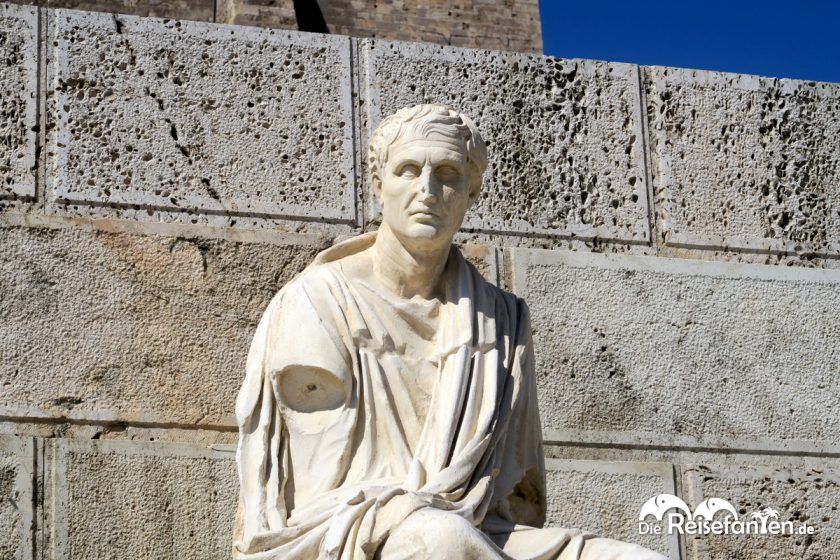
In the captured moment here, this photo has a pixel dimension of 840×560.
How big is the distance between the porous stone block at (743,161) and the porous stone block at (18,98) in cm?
229

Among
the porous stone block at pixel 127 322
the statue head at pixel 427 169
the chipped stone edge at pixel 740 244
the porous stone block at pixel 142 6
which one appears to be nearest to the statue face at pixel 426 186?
the statue head at pixel 427 169

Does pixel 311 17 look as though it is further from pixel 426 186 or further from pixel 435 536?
pixel 435 536

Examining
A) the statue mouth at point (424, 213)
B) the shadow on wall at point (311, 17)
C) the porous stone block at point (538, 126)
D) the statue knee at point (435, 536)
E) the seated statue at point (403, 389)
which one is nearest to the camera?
the statue knee at point (435, 536)

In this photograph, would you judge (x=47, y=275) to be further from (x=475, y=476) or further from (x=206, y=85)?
(x=475, y=476)

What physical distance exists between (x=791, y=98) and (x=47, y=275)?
9.70ft

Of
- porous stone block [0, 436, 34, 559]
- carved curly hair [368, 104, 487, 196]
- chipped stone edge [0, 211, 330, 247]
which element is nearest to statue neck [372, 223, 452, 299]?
carved curly hair [368, 104, 487, 196]

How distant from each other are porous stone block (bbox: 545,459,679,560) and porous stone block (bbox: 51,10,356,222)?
1.18 m

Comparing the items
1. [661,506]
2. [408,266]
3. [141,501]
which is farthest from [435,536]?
[661,506]

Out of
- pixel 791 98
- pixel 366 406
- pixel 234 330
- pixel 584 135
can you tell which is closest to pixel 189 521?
pixel 234 330

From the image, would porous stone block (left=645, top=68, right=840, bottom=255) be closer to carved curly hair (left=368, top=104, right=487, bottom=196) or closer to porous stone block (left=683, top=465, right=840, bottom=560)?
porous stone block (left=683, top=465, right=840, bottom=560)

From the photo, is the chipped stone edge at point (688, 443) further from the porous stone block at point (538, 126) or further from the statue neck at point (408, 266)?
the statue neck at point (408, 266)

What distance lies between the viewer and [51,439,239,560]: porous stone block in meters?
7.46

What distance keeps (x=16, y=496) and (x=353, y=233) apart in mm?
1498

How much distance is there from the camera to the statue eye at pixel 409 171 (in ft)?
22.1
